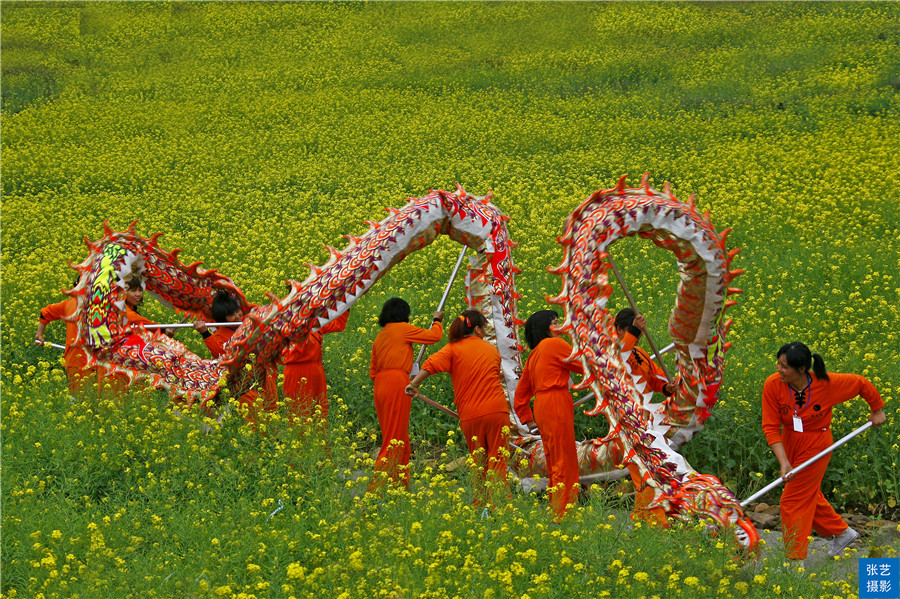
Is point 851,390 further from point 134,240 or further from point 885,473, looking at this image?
point 134,240

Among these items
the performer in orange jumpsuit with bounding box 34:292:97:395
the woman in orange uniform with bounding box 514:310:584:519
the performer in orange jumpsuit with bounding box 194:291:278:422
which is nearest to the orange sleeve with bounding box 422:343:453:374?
the woman in orange uniform with bounding box 514:310:584:519

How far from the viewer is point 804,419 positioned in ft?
25.5

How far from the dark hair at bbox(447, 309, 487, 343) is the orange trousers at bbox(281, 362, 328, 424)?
151 centimetres

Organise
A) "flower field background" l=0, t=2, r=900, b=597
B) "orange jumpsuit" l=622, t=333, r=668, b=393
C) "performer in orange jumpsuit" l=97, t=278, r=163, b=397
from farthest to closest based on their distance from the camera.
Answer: "performer in orange jumpsuit" l=97, t=278, r=163, b=397 < "orange jumpsuit" l=622, t=333, r=668, b=393 < "flower field background" l=0, t=2, r=900, b=597

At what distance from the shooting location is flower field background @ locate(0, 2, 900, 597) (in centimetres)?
673

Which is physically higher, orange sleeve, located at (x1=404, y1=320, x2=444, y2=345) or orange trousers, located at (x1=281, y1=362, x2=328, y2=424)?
orange sleeve, located at (x1=404, y1=320, x2=444, y2=345)

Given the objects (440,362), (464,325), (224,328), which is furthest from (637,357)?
(224,328)

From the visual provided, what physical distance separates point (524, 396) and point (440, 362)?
82 centimetres

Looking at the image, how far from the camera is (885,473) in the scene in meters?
9.10

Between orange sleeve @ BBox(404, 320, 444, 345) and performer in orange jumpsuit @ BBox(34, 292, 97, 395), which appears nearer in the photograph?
orange sleeve @ BBox(404, 320, 444, 345)

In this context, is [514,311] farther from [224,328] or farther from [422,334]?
[224,328]

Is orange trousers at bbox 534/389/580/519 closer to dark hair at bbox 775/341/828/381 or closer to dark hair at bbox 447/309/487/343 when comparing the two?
dark hair at bbox 447/309/487/343

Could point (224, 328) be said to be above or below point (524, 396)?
above

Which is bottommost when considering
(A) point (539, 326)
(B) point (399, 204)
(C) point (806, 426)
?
(C) point (806, 426)
